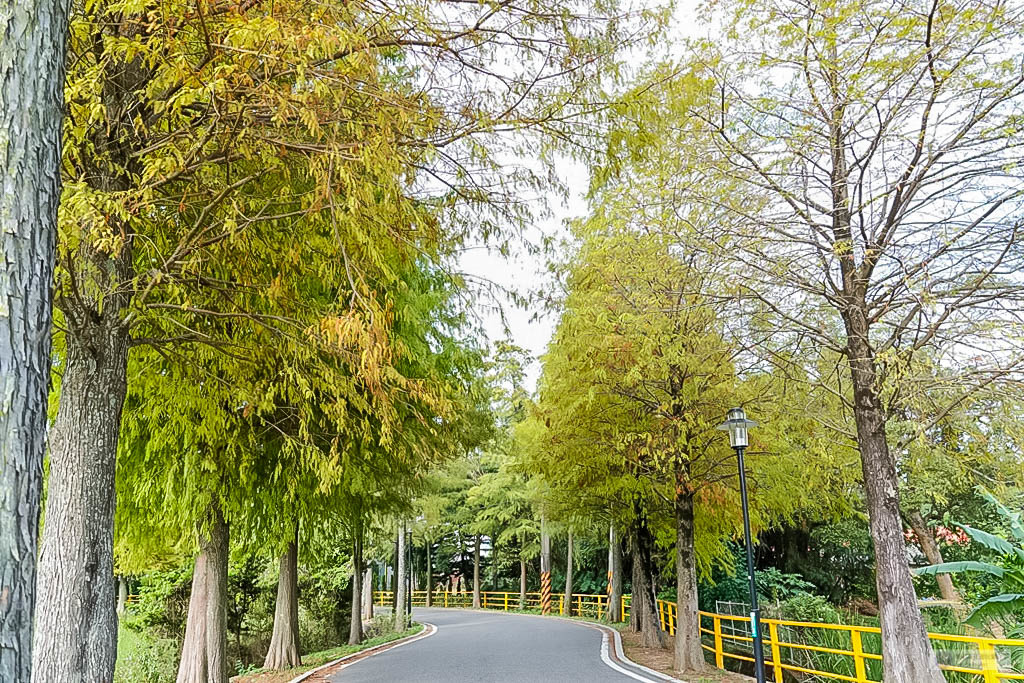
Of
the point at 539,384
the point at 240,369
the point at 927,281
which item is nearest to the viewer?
the point at 240,369

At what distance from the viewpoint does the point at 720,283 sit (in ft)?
34.2

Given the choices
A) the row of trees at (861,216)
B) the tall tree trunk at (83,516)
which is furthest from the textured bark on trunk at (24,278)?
the row of trees at (861,216)

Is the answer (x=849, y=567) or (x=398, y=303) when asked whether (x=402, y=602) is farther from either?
(x=398, y=303)

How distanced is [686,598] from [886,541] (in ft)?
16.0

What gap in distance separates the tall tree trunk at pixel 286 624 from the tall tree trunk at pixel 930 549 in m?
17.5

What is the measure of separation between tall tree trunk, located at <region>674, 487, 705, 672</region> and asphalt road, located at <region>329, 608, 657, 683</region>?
35.9 inches

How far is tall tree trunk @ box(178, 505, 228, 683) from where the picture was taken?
1036 centimetres

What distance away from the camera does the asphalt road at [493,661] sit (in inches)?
464

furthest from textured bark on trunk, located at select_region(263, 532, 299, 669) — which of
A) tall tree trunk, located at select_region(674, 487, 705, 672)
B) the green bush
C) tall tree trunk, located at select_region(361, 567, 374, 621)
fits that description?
tall tree trunk, located at select_region(361, 567, 374, 621)

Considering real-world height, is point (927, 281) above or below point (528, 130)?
below

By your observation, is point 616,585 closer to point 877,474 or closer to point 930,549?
point 930,549

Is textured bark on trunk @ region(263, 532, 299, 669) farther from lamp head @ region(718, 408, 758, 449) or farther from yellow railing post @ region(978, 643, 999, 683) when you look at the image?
yellow railing post @ region(978, 643, 999, 683)

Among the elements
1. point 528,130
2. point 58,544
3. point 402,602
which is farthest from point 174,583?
point 528,130

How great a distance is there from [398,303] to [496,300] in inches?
79.3
